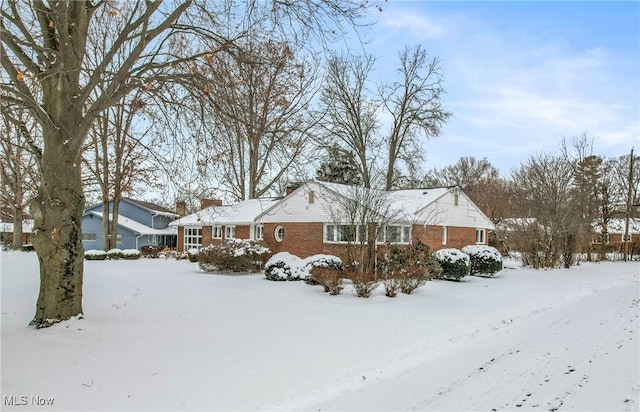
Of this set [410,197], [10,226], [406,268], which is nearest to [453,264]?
[406,268]

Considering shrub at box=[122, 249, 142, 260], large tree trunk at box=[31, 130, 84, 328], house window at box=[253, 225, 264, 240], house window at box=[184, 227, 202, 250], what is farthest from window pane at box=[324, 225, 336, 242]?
large tree trunk at box=[31, 130, 84, 328]

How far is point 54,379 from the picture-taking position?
5738 millimetres

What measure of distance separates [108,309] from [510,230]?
24781mm

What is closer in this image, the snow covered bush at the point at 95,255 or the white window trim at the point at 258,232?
the snow covered bush at the point at 95,255

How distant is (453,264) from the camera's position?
19.5 metres

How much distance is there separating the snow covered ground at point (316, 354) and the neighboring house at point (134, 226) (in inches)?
1097

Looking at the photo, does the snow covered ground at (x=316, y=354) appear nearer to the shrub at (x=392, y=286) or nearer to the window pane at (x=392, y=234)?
the shrub at (x=392, y=286)

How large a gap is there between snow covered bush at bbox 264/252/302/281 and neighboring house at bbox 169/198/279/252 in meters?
6.89

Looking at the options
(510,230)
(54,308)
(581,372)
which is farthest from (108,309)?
(510,230)

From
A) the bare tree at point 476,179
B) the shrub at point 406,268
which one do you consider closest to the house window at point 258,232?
the shrub at point 406,268

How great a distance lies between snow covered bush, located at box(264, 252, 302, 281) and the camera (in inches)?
716

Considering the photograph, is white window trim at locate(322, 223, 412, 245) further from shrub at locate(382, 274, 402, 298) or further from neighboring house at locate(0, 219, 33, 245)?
neighboring house at locate(0, 219, 33, 245)

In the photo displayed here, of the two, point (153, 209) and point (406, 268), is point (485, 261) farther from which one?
point (153, 209)

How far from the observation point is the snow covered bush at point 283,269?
18188 mm
